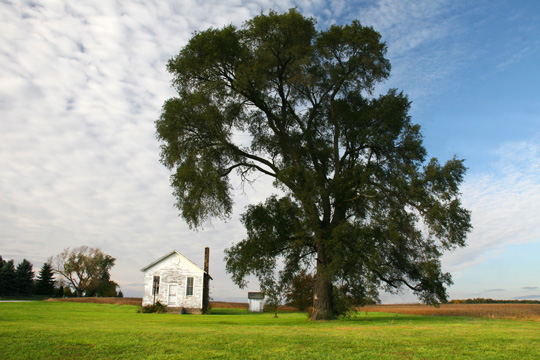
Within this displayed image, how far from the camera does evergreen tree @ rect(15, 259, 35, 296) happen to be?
6738 centimetres

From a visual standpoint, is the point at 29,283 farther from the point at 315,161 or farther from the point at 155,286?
the point at 315,161

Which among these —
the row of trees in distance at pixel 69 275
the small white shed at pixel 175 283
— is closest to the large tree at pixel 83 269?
the row of trees in distance at pixel 69 275

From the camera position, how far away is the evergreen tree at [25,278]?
67.4m

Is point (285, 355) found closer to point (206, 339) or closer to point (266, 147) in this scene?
point (206, 339)

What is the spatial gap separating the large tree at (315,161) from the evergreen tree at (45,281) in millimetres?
61386

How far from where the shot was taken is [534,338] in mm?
9977

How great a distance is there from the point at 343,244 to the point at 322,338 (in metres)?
8.90

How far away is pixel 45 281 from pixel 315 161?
6640 centimetres

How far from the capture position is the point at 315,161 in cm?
2223

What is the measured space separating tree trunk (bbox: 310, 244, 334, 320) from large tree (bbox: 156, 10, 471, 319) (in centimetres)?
6

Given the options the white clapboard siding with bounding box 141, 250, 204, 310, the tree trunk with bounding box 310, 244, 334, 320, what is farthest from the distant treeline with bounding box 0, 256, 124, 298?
the tree trunk with bounding box 310, 244, 334, 320

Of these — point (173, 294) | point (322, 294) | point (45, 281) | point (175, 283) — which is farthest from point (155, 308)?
point (45, 281)

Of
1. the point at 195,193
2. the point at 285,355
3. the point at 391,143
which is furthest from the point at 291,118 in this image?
the point at 285,355

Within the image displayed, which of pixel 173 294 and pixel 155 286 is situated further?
pixel 155 286
